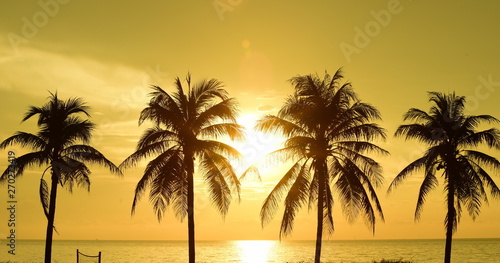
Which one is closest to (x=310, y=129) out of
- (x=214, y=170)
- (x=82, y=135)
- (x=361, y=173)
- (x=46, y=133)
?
(x=361, y=173)

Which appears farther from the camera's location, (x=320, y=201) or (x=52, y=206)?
(x=52, y=206)

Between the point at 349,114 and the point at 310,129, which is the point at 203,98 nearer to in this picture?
the point at 310,129

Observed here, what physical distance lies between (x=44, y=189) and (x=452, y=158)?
26.5 metres

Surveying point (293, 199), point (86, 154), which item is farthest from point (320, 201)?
point (86, 154)

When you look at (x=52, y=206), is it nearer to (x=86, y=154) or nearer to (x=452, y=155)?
(x=86, y=154)

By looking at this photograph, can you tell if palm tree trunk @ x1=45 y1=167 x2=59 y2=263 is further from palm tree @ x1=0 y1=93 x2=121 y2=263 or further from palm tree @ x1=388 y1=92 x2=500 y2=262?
palm tree @ x1=388 y1=92 x2=500 y2=262

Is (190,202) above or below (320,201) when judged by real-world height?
below

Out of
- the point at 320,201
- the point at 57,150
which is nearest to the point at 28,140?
the point at 57,150

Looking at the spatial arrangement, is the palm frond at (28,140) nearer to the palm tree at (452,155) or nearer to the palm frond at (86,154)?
the palm frond at (86,154)

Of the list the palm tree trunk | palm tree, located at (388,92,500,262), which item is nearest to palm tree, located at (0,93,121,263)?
the palm tree trunk

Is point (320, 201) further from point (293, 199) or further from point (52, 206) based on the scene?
point (52, 206)

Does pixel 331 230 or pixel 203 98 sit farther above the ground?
pixel 203 98

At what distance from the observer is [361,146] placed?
31594 millimetres

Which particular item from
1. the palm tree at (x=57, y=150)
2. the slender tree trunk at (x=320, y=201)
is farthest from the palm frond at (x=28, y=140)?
the slender tree trunk at (x=320, y=201)
